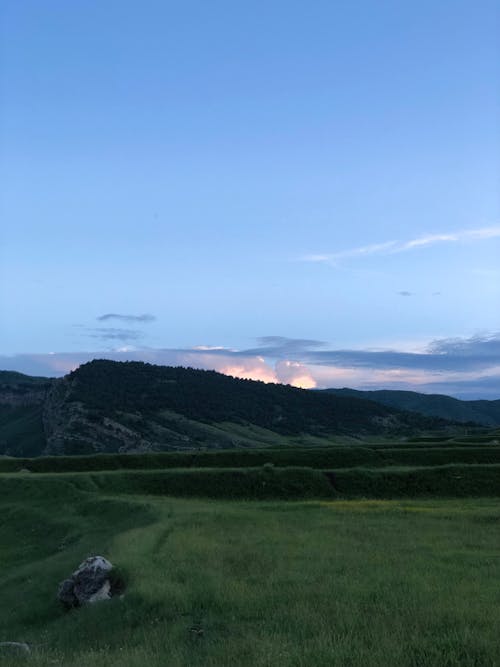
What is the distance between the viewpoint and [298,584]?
16.5m

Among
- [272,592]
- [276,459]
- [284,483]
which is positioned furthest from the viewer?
[276,459]

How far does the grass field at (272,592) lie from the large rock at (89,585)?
50 centimetres

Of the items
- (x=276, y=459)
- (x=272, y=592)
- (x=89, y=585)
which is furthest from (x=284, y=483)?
(x=272, y=592)

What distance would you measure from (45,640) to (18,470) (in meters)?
46.9

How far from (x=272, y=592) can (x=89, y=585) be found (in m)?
5.90

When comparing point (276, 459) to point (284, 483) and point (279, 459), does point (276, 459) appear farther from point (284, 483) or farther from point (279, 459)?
point (284, 483)

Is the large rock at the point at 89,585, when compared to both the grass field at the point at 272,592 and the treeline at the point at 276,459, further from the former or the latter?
the treeline at the point at 276,459

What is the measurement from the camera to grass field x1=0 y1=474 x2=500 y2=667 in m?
11.3

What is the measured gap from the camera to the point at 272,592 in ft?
51.3

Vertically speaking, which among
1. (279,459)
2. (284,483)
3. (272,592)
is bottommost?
(284,483)

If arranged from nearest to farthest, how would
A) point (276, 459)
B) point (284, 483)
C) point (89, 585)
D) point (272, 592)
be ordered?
point (272, 592)
point (89, 585)
point (284, 483)
point (276, 459)

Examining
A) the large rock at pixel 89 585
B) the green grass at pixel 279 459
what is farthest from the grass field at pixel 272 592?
the green grass at pixel 279 459

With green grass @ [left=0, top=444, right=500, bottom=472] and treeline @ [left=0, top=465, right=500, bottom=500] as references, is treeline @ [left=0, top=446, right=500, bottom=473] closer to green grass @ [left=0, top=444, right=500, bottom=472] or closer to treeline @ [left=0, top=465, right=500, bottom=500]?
green grass @ [left=0, top=444, right=500, bottom=472]

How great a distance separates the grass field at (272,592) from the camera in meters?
11.3
